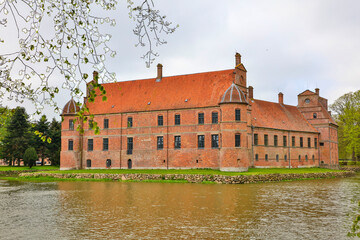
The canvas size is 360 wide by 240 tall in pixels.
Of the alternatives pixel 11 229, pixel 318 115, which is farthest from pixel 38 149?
pixel 11 229

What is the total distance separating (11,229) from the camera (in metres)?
11.7

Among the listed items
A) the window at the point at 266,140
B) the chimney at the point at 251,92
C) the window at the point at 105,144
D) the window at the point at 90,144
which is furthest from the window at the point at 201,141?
the window at the point at 90,144

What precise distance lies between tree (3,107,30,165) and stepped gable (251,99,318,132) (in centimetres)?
3624

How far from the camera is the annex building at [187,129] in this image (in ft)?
118

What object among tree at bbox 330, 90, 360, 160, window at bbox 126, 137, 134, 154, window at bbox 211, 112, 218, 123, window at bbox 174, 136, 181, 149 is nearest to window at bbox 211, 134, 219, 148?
window at bbox 211, 112, 218, 123

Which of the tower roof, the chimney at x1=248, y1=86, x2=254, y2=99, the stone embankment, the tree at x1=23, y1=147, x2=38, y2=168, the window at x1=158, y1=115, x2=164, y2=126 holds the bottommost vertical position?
the stone embankment

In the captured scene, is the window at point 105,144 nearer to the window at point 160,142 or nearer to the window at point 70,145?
the window at point 70,145

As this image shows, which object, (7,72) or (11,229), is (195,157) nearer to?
(11,229)

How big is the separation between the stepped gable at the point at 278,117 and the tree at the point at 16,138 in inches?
1427

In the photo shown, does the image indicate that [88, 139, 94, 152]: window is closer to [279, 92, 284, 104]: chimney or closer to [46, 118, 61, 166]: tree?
[46, 118, 61, 166]: tree

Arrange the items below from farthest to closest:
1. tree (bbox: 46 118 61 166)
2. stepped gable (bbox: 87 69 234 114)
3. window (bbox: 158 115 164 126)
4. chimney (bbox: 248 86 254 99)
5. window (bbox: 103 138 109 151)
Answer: tree (bbox: 46 118 61 166) < chimney (bbox: 248 86 254 99) < window (bbox: 103 138 109 151) < window (bbox: 158 115 164 126) < stepped gable (bbox: 87 69 234 114)

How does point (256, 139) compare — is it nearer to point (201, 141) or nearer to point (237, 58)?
point (201, 141)

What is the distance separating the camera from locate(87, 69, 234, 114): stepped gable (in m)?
40.1

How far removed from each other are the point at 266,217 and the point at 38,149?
5583 cm
